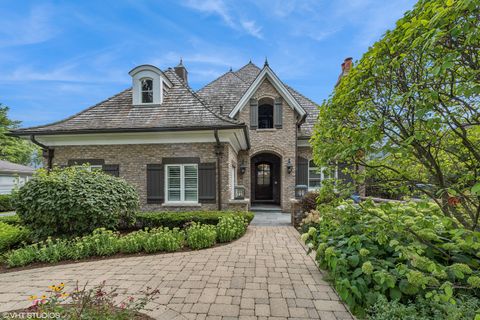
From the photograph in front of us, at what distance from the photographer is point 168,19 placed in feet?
25.5

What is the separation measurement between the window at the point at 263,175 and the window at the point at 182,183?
5.96m

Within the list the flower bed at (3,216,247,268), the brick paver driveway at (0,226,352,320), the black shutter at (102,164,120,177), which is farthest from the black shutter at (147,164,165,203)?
the brick paver driveway at (0,226,352,320)

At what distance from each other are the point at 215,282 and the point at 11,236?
5367 millimetres

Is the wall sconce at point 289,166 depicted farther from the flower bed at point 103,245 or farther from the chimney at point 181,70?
the chimney at point 181,70

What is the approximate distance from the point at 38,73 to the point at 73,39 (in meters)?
7.12

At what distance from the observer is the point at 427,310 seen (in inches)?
90.5

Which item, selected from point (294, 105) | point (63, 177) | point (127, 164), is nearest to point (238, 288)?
point (63, 177)

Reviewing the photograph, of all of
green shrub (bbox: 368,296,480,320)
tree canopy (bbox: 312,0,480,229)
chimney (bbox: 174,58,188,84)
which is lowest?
green shrub (bbox: 368,296,480,320)

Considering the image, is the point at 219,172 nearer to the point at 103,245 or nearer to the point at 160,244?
the point at 160,244

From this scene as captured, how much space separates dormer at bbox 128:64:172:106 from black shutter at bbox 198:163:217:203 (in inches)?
140

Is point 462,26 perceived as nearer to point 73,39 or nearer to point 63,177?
point 63,177

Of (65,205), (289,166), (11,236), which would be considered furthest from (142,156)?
(289,166)

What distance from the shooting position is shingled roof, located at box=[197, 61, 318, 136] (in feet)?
39.9

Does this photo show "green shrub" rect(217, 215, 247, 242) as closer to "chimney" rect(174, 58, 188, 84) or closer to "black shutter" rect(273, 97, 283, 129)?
"black shutter" rect(273, 97, 283, 129)
